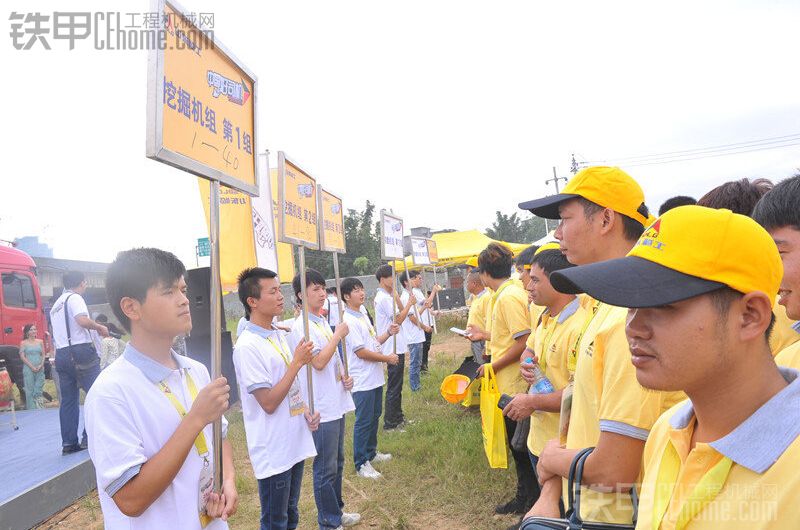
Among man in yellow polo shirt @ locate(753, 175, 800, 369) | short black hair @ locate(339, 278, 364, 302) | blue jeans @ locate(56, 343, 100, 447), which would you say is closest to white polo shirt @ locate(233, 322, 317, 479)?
short black hair @ locate(339, 278, 364, 302)

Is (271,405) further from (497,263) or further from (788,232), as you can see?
(788,232)

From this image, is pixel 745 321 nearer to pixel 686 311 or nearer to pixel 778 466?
pixel 686 311

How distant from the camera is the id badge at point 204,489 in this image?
198 centimetres

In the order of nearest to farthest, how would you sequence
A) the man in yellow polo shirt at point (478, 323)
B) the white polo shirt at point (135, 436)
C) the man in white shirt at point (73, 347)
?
the white polo shirt at point (135, 436) → the man in yellow polo shirt at point (478, 323) → the man in white shirt at point (73, 347)

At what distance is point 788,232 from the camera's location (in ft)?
5.39

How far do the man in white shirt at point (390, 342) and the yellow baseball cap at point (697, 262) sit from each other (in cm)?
578

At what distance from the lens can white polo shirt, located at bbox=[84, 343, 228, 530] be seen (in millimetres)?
1755

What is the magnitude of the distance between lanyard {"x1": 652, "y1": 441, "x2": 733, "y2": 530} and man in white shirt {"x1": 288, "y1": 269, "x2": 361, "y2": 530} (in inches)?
119

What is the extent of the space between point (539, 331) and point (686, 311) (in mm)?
2065

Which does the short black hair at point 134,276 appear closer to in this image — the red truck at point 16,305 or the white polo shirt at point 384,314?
the white polo shirt at point 384,314

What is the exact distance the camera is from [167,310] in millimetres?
2055

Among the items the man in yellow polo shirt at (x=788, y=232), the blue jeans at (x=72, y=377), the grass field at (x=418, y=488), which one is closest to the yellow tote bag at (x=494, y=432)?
the grass field at (x=418, y=488)

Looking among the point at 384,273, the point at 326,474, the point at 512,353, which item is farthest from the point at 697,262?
the point at 384,273

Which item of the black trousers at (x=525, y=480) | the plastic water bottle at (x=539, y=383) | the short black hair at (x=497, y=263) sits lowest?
the black trousers at (x=525, y=480)
